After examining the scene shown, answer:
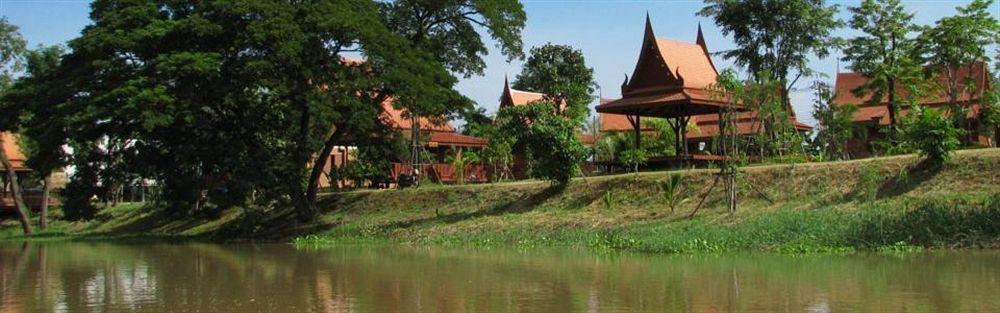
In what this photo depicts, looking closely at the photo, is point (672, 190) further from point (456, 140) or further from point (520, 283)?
point (456, 140)

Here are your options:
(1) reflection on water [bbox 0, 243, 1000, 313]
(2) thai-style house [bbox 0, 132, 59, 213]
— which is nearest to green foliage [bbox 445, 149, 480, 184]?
(1) reflection on water [bbox 0, 243, 1000, 313]

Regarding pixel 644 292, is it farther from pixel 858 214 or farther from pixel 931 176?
pixel 931 176

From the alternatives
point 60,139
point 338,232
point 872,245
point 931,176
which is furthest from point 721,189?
point 60,139

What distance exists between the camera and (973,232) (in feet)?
54.9

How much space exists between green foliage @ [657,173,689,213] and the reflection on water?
15.0ft

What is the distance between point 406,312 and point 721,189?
568 inches

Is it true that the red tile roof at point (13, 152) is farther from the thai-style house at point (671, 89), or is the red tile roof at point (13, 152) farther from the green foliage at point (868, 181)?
the green foliage at point (868, 181)

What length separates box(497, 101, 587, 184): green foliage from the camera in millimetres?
25812

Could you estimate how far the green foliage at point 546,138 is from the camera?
25812 millimetres

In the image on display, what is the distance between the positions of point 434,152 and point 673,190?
71.3 ft

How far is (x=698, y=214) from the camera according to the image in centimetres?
2189

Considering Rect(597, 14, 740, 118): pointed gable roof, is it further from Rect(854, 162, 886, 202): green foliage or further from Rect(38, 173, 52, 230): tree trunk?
Rect(38, 173, 52, 230): tree trunk

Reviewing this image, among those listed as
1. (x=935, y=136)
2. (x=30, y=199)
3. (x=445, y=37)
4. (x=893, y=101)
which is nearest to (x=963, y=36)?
(x=893, y=101)

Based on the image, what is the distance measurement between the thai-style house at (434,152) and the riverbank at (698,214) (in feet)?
9.34
